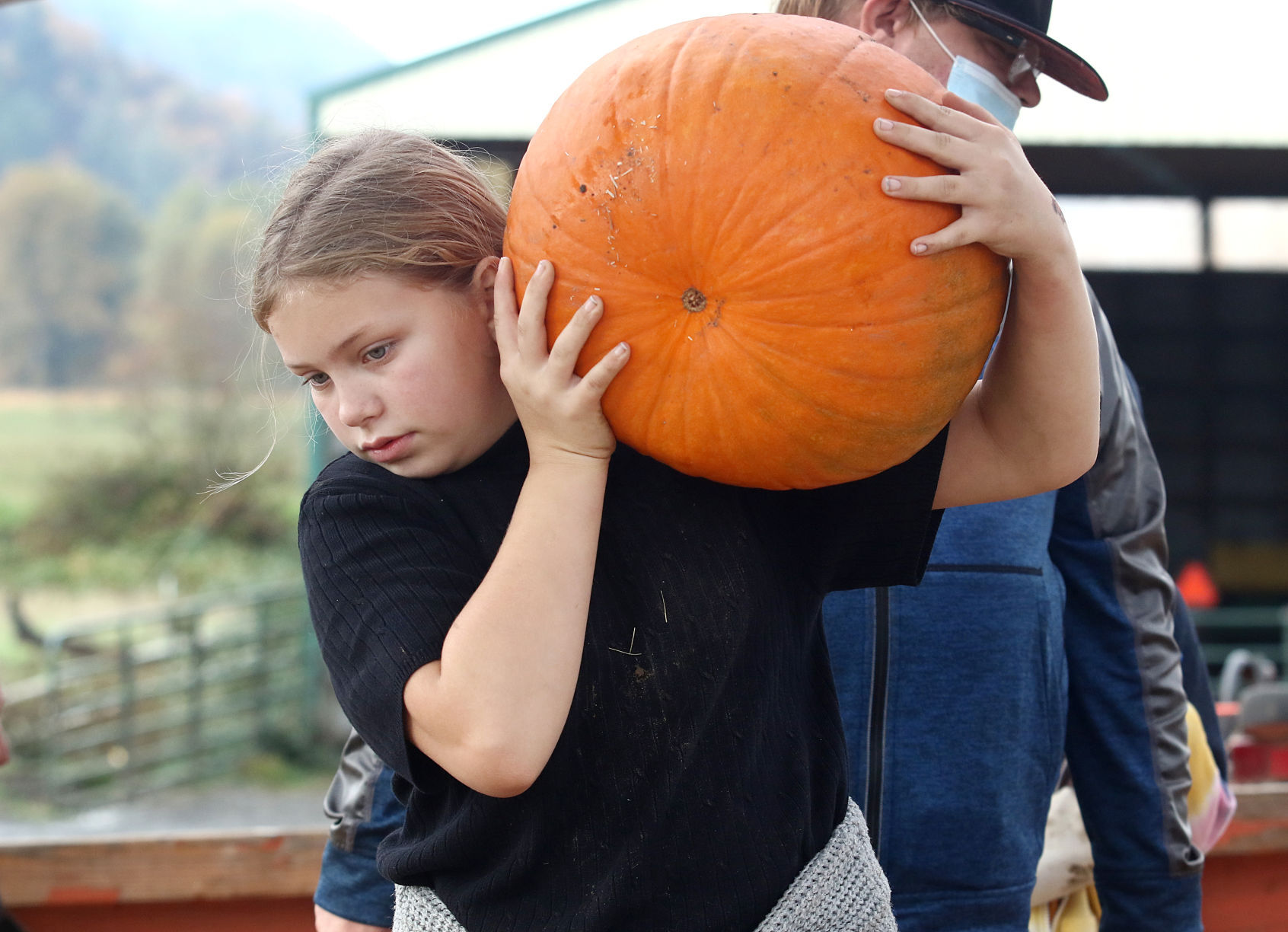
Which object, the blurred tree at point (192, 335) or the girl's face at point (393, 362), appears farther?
the blurred tree at point (192, 335)

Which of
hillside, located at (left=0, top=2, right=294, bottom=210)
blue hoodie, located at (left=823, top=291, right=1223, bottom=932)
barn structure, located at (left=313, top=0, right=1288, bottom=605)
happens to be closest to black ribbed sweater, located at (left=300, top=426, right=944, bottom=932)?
blue hoodie, located at (left=823, top=291, right=1223, bottom=932)

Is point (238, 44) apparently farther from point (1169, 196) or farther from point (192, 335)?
point (1169, 196)

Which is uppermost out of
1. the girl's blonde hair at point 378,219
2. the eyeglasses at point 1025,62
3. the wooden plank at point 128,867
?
the eyeglasses at point 1025,62

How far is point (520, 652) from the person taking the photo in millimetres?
1015

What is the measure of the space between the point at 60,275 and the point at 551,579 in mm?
38997

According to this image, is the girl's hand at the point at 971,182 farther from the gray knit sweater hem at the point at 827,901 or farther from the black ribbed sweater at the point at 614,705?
the gray knit sweater hem at the point at 827,901

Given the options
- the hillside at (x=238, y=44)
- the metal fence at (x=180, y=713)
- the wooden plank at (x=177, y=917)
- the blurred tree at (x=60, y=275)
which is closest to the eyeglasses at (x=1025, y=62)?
the wooden plank at (x=177, y=917)

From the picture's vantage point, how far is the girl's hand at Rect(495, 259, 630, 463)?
1.04 m

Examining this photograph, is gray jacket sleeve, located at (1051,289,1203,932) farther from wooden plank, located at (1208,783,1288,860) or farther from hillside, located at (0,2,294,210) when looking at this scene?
hillside, located at (0,2,294,210)

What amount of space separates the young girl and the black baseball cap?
69cm

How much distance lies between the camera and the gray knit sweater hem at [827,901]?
45.1 inches

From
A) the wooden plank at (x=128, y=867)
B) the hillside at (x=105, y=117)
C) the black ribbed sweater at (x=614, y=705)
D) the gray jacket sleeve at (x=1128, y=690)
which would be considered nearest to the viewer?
the black ribbed sweater at (x=614, y=705)

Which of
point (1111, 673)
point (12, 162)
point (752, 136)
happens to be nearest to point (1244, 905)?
point (1111, 673)

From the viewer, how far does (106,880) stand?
6.81ft
